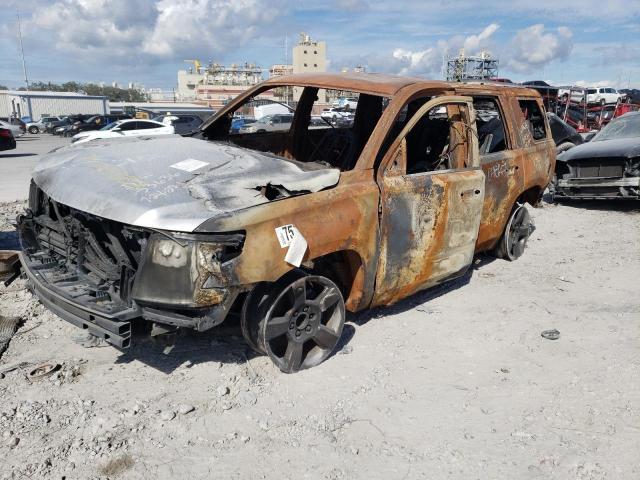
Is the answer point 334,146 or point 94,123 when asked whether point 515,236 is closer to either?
point 334,146

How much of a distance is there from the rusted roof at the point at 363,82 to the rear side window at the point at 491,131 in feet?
1.18

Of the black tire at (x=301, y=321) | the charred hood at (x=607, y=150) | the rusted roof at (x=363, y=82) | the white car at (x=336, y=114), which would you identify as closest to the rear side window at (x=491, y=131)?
the rusted roof at (x=363, y=82)

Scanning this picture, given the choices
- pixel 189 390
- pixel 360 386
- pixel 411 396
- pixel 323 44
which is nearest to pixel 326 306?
pixel 360 386

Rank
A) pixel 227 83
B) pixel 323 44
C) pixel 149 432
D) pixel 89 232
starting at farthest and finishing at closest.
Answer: pixel 323 44
pixel 227 83
pixel 89 232
pixel 149 432

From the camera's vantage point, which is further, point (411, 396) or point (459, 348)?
point (459, 348)

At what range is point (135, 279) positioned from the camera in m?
2.92

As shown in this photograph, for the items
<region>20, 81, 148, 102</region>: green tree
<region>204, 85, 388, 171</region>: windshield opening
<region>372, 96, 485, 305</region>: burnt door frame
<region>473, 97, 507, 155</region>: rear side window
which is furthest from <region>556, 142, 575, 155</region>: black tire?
<region>20, 81, 148, 102</region>: green tree

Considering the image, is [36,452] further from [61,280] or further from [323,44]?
[323,44]

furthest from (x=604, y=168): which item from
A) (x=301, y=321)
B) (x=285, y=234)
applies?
(x=285, y=234)

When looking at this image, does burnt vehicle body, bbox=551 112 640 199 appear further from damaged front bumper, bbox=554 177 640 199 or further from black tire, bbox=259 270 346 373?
black tire, bbox=259 270 346 373

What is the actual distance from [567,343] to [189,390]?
2851 millimetres

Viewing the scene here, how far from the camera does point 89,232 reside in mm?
3297

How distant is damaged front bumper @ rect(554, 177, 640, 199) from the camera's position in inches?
331

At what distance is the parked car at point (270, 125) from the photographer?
5518mm
